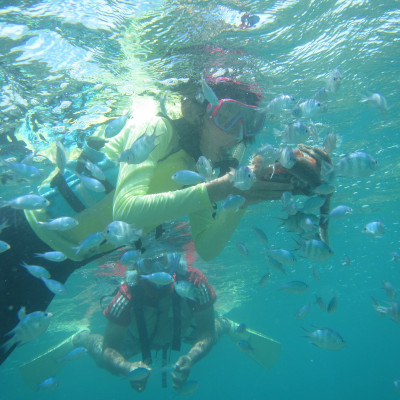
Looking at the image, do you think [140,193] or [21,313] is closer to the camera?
[140,193]

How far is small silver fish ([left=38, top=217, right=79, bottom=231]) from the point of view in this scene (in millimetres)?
4055

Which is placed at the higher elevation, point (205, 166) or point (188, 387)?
point (205, 166)

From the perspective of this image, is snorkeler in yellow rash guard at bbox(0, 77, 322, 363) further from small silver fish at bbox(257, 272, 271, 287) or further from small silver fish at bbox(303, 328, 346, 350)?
small silver fish at bbox(303, 328, 346, 350)

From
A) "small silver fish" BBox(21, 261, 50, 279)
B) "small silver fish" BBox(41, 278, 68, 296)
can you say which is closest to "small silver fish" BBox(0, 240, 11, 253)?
"small silver fish" BBox(21, 261, 50, 279)

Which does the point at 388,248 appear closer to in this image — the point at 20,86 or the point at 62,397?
the point at 20,86

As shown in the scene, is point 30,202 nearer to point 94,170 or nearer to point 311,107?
point 94,170

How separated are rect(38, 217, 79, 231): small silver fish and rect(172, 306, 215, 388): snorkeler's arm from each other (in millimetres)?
5423

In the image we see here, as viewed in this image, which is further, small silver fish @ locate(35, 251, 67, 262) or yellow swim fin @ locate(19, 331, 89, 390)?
yellow swim fin @ locate(19, 331, 89, 390)

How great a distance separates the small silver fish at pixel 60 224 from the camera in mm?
4055

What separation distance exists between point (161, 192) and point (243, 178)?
1.65m

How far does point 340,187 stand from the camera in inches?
669

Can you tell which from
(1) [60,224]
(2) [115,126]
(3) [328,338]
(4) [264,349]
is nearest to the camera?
(1) [60,224]

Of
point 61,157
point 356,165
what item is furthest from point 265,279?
point 61,157

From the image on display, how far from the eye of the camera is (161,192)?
4.44 meters
